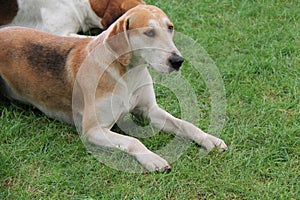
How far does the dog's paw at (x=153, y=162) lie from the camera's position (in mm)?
4078

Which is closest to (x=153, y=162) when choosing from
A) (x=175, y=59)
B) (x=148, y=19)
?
(x=175, y=59)

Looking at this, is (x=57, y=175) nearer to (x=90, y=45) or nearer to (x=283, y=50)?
(x=90, y=45)

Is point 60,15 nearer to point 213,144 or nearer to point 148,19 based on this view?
point 148,19

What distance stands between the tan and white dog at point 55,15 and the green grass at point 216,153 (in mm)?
1144

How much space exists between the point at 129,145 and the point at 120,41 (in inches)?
30.0

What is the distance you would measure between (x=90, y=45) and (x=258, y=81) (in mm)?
1754

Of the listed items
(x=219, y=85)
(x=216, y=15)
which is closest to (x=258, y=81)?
(x=219, y=85)

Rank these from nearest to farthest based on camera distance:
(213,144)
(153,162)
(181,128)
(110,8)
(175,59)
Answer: (175,59) < (153,162) < (213,144) < (181,128) < (110,8)

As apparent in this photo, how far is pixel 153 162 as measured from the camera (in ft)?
13.4

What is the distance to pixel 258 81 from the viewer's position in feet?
17.6

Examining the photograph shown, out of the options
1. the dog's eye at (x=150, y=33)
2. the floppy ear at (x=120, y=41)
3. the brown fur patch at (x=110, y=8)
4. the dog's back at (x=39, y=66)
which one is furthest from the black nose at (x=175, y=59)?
the brown fur patch at (x=110, y=8)

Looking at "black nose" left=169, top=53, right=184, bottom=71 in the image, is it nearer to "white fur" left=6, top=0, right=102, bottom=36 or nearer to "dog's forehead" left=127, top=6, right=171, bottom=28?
"dog's forehead" left=127, top=6, right=171, bottom=28

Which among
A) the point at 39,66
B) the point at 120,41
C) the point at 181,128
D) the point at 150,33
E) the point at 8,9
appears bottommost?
the point at 8,9

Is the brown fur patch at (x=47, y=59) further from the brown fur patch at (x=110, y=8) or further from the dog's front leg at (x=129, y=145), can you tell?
the brown fur patch at (x=110, y=8)
